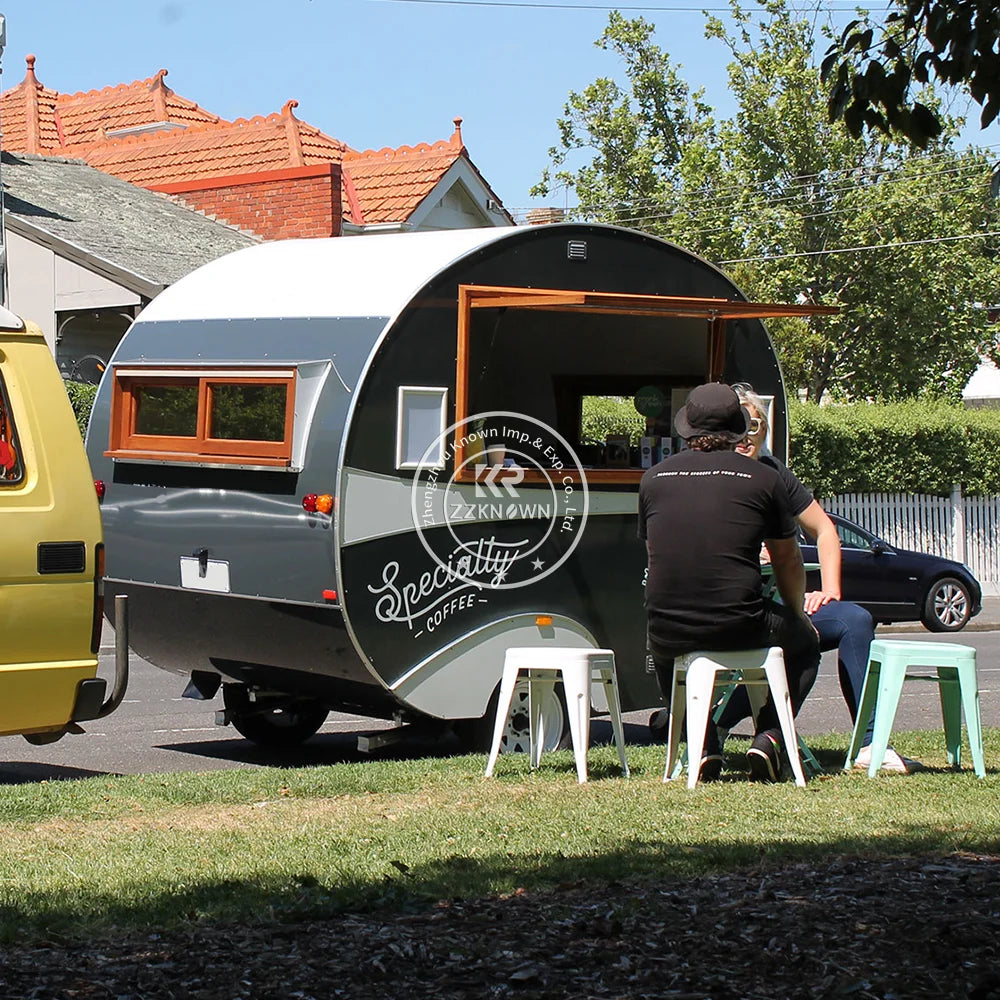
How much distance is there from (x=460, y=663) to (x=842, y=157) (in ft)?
94.3

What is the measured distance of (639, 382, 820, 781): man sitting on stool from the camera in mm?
7523


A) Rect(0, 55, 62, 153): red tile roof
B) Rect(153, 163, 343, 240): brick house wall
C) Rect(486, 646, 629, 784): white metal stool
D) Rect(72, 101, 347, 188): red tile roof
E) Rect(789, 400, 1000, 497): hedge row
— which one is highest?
Rect(0, 55, 62, 153): red tile roof

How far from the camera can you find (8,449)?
729 cm

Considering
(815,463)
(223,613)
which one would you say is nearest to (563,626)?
(223,613)

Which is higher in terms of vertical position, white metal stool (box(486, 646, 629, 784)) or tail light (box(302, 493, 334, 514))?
tail light (box(302, 493, 334, 514))

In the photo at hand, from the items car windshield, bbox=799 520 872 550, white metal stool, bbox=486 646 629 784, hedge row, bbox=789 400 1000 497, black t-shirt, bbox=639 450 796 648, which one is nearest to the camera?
black t-shirt, bbox=639 450 796 648

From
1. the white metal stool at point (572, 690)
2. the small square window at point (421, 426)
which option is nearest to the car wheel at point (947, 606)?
the small square window at point (421, 426)

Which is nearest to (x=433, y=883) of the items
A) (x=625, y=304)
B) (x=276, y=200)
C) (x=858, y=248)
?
(x=625, y=304)

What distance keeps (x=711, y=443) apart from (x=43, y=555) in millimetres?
3082

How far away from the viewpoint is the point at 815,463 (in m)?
24.2

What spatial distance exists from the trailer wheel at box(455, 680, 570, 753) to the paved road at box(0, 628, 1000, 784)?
597 mm

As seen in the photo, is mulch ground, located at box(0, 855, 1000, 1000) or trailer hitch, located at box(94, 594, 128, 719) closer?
mulch ground, located at box(0, 855, 1000, 1000)

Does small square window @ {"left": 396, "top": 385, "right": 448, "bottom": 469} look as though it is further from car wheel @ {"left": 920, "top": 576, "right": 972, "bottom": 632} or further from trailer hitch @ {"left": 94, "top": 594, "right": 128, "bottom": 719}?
car wheel @ {"left": 920, "top": 576, "right": 972, "bottom": 632}

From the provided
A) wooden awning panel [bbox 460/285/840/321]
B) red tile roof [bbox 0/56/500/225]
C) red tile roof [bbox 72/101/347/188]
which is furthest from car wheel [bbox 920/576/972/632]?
red tile roof [bbox 72/101/347/188]
